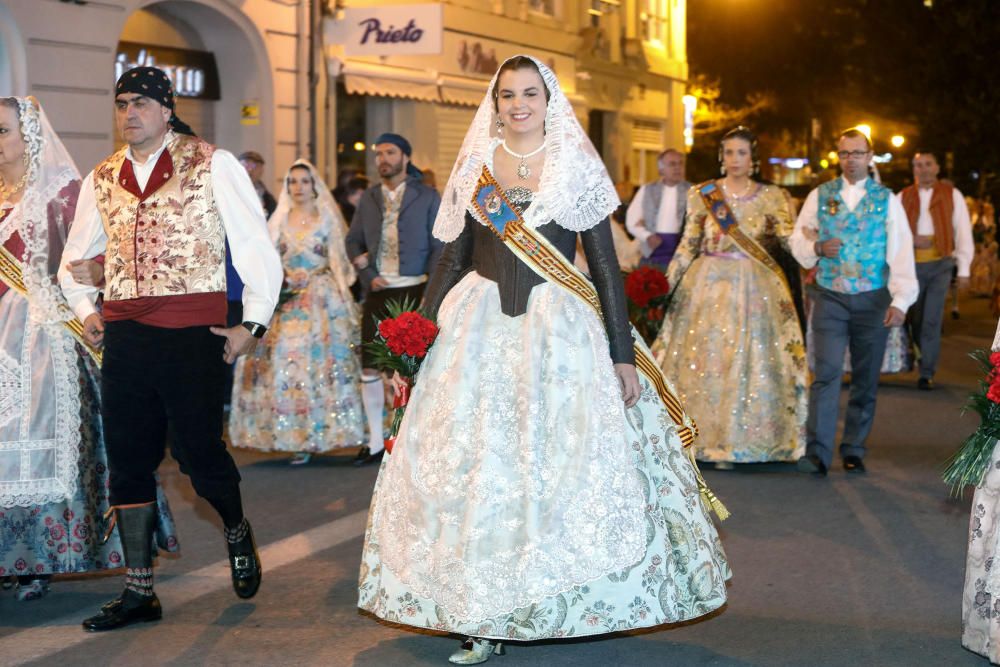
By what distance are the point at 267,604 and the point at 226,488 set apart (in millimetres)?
563

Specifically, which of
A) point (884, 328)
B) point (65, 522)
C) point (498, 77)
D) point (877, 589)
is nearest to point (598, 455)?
point (498, 77)

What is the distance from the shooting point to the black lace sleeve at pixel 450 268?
5.91m

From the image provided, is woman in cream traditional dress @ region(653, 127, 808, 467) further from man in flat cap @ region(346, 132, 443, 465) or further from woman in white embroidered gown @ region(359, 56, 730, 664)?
woman in white embroidered gown @ region(359, 56, 730, 664)

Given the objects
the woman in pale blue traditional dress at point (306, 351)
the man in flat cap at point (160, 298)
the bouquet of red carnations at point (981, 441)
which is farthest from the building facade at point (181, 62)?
the bouquet of red carnations at point (981, 441)

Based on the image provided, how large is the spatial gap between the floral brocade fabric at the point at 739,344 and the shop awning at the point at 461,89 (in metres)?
12.1

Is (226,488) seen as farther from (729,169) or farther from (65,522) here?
(729,169)

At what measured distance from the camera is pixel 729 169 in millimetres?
9953

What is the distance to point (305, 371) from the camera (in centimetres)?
1071

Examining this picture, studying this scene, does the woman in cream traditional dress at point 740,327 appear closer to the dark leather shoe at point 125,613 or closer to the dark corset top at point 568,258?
the dark corset top at point 568,258

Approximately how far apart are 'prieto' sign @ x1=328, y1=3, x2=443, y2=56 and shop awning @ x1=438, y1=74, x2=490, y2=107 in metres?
2.85

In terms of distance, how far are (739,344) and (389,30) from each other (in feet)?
32.1

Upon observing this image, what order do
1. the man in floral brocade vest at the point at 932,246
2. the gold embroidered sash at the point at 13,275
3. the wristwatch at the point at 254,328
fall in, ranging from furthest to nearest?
the man in floral brocade vest at the point at 932,246 → the gold embroidered sash at the point at 13,275 → the wristwatch at the point at 254,328

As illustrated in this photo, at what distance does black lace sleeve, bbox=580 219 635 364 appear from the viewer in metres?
5.68

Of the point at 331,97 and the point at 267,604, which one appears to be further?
the point at 331,97
